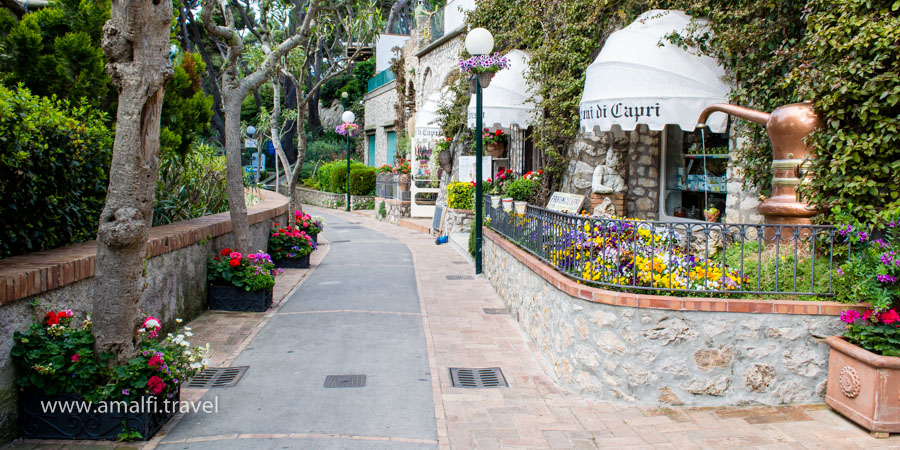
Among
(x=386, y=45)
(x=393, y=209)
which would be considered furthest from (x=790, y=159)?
(x=386, y=45)

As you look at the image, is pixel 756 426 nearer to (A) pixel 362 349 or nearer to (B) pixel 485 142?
(A) pixel 362 349

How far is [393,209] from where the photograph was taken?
22.0 metres

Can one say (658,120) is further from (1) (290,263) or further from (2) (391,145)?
(2) (391,145)

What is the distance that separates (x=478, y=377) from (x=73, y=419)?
314 cm

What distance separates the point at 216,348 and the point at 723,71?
7135 millimetres

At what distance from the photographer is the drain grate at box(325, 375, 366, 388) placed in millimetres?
5352

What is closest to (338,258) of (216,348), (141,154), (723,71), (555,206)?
(555,206)

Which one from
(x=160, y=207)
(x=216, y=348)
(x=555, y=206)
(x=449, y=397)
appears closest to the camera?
(x=449, y=397)

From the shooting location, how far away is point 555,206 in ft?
36.3

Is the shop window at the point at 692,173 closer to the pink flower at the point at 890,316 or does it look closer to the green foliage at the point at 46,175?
the pink flower at the point at 890,316

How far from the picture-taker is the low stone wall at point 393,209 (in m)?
21.4

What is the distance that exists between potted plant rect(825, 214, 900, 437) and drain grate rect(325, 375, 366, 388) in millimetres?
3752

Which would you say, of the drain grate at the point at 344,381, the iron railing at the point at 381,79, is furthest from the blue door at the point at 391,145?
the drain grate at the point at 344,381

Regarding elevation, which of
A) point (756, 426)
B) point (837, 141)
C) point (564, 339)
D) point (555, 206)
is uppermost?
point (837, 141)
